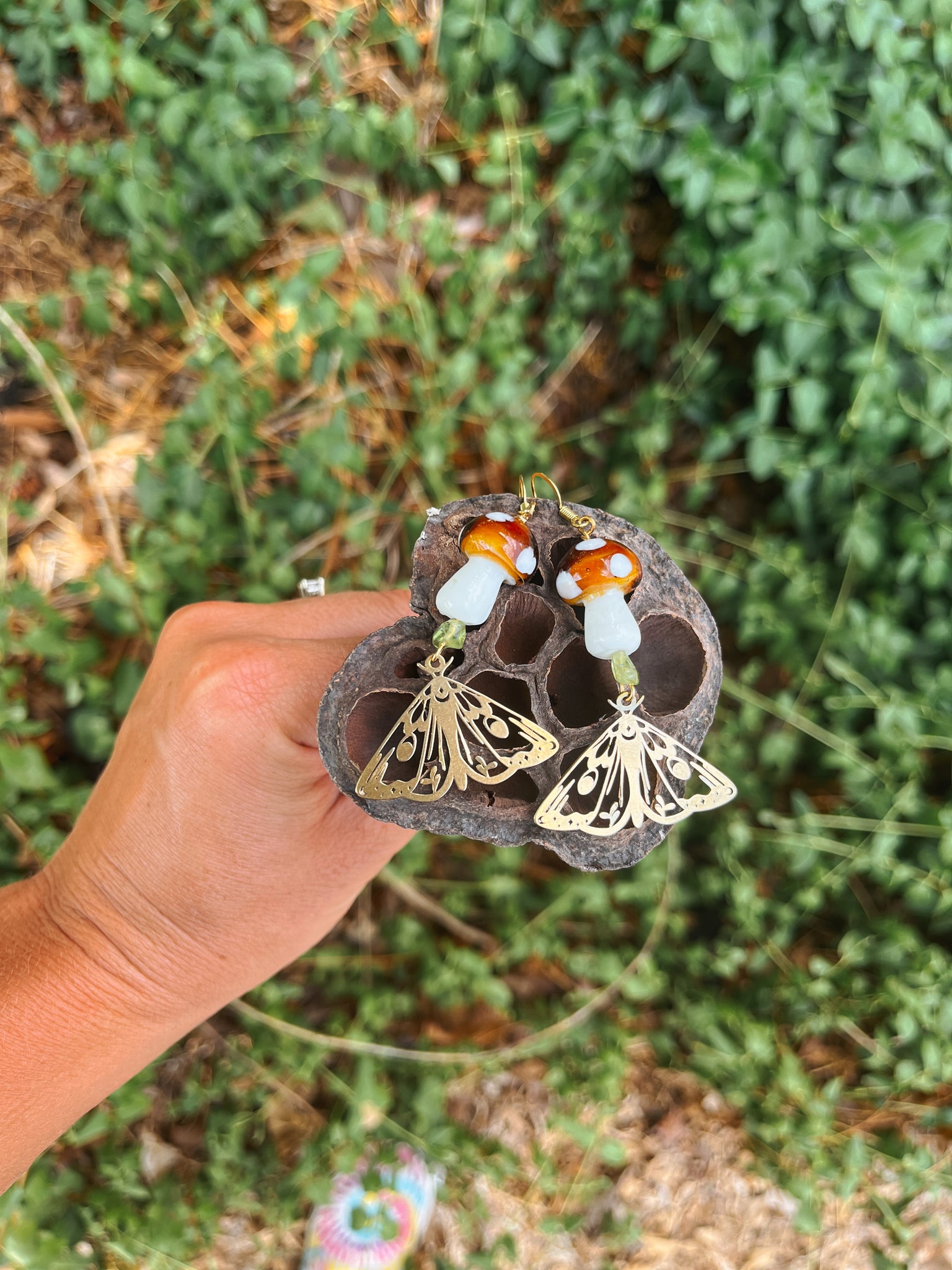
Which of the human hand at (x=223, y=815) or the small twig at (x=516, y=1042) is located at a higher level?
the human hand at (x=223, y=815)

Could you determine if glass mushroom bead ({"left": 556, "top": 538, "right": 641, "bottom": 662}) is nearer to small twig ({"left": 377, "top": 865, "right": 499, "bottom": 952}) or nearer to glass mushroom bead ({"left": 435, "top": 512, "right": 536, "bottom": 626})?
glass mushroom bead ({"left": 435, "top": 512, "right": 536, "bottom": 626})

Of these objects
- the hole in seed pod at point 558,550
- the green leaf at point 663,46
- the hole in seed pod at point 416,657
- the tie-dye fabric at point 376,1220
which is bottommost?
the tie-dye fabric at point 376,1220

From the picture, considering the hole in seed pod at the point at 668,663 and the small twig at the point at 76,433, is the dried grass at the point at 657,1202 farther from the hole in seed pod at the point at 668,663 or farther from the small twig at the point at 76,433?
the small twig at the point at 76,433

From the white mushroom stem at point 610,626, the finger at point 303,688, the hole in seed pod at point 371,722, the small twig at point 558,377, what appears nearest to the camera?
the white mushroom stem at point 610,626

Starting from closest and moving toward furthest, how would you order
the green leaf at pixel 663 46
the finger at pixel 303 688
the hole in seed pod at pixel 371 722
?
the hole in seed pod at pixel 371 722 → the finger at pixel 303 688 → the green leaf at pixel 663 46

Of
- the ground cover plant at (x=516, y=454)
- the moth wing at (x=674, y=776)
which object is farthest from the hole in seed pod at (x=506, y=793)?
the ground cover plant at (x=516, y=454)

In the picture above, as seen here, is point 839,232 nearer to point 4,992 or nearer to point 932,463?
point 932,463

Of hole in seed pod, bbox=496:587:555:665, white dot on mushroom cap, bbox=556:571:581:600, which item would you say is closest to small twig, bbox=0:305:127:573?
hole in seed pod, bbox=496:587:555:665
